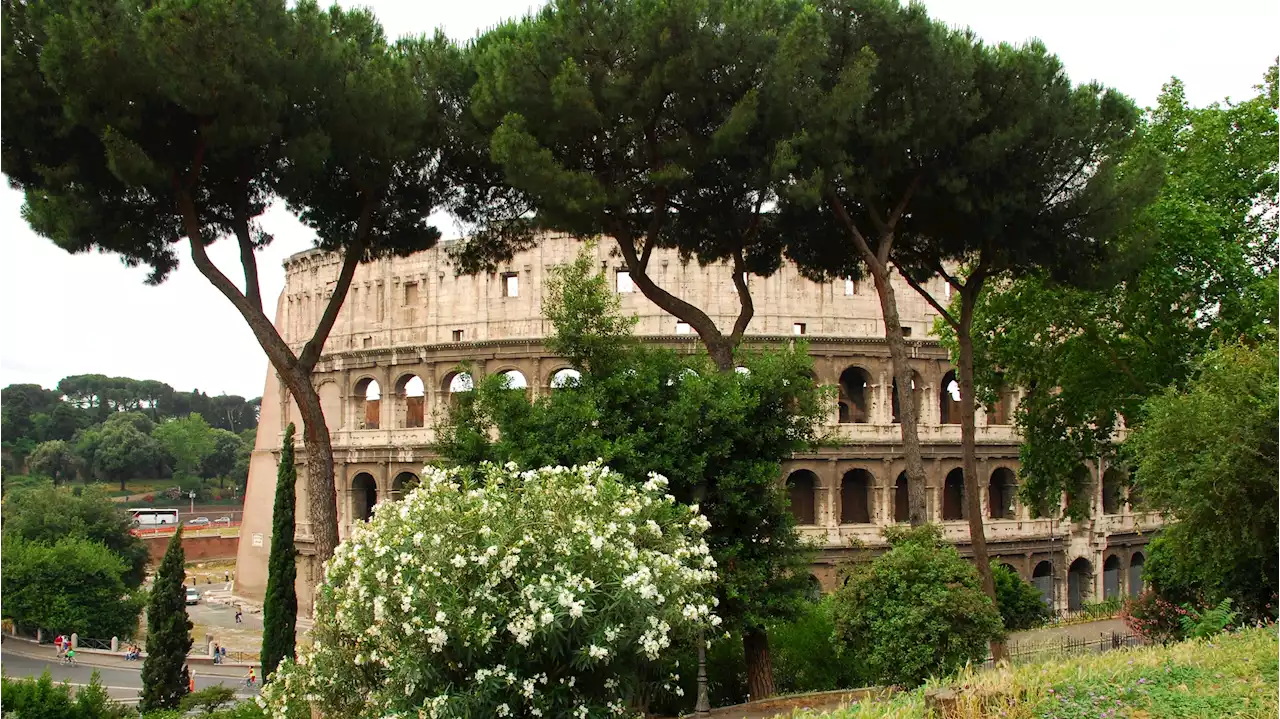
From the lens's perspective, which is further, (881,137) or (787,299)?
(787,299)

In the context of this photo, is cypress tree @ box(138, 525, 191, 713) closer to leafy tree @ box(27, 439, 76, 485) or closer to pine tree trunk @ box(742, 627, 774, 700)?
pine tree trunk @ box(742, 627, 774, 700)

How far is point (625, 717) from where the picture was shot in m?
9.62

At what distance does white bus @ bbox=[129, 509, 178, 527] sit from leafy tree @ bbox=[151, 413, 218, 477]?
15.3 meters

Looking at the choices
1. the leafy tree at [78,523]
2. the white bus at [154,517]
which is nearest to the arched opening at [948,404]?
the leafy tree at [78,523]

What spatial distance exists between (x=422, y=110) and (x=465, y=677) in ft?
26.7

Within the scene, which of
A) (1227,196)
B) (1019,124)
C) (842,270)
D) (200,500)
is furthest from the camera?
(200,500)

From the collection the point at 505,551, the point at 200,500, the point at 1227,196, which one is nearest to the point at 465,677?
the point at 505,551

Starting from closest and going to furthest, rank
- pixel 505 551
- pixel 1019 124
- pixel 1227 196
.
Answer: pixel 505 551 → pixel 1019 124 → pixel 1227 196

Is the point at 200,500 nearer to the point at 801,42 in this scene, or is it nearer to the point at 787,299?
the point at 787,299

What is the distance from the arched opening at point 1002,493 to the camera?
30.9 m

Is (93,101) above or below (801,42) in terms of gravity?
below

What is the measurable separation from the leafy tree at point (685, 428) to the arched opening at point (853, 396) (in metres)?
16.2

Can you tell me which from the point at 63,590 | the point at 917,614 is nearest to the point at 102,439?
the point at 63,590

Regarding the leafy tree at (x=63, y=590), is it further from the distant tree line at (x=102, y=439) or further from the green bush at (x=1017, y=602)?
the distant tree line at (x=102, y=439)
